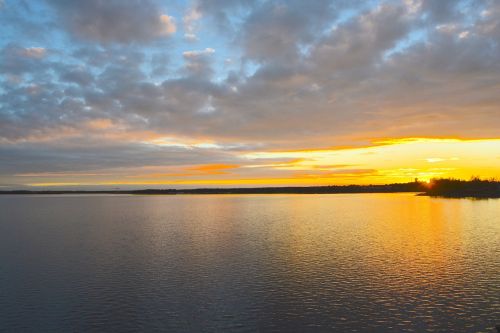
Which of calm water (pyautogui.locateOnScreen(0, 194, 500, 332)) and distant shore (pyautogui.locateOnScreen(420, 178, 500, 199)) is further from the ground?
distant shore (pyautogui.locateOnScreen(420, 178, 500, 199))

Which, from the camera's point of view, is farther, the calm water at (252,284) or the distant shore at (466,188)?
the distant shore at (466,188)

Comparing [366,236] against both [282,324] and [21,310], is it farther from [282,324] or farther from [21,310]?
[21,310]

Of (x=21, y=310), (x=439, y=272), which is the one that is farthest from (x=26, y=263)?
(x=439, y=272)

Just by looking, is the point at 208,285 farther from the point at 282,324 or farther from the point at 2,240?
the point at 2,240

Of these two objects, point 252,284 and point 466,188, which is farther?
point 466,188

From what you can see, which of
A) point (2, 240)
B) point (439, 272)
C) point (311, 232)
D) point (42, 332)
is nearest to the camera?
point (42, 332)

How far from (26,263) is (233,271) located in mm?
17810

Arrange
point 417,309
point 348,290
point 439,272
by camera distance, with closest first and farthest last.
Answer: point 417,309 < point 348,290 < point 439,272

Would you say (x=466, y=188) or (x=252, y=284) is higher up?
(x=466, y=188)

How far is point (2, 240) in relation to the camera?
50.8 meters

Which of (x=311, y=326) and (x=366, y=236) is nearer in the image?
(x=311, y=326)

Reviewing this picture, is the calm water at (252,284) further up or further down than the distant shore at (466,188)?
further down

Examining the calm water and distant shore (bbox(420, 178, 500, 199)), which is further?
distant shore (bbox(420, 178, 500, 199))

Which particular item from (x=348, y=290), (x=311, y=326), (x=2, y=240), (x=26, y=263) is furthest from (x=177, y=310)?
(x=2, y=240)
